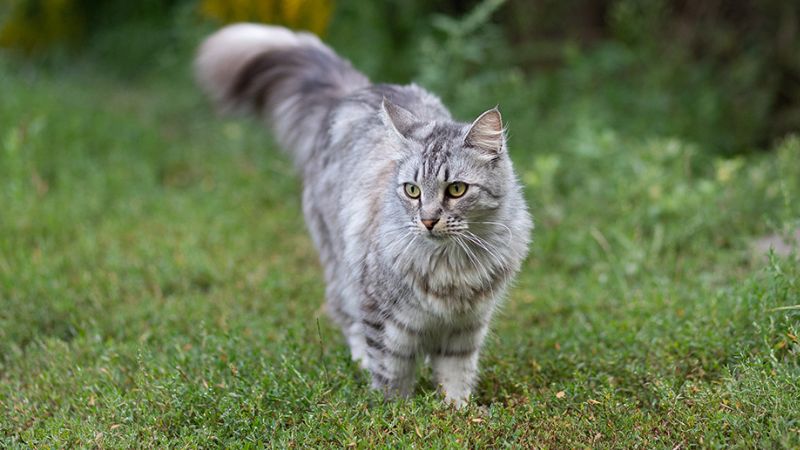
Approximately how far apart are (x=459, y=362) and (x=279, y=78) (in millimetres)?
2123

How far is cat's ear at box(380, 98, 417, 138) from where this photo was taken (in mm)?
3533

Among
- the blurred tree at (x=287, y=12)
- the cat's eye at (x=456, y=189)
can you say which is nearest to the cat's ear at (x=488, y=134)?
the cat's eye at (x=456, y=189)

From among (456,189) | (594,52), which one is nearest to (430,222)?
(456,189)

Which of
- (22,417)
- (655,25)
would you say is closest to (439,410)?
(22,417)

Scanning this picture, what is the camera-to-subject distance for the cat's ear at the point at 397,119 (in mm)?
3533

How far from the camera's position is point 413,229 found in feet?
11.1

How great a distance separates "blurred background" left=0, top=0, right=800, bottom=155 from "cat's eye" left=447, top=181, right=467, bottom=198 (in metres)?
3.93

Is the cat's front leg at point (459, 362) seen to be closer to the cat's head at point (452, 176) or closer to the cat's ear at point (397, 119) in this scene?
the cat's head at point (452, 176)

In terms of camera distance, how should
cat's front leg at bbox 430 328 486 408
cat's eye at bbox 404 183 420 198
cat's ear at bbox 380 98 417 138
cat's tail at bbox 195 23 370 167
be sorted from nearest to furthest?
cat's eye at bbox 404 183 420 198, cat's ear at bbox 380 98 417 138, cat's front leg at bbox 430 328 486 408, cat's tail at bbox 195 23 370 167

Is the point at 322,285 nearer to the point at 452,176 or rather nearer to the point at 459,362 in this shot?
the point at 459,362

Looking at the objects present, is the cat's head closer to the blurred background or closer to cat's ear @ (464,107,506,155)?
cat's ear @ (464,107,506,155)

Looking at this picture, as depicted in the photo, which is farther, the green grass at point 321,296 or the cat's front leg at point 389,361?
the cat's front leg at point 389,361

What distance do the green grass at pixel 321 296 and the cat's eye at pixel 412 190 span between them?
87 cm

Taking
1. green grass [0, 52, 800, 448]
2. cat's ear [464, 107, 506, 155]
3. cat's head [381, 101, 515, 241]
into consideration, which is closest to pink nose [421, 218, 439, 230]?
cat's head [381, 101, 515, 241]
